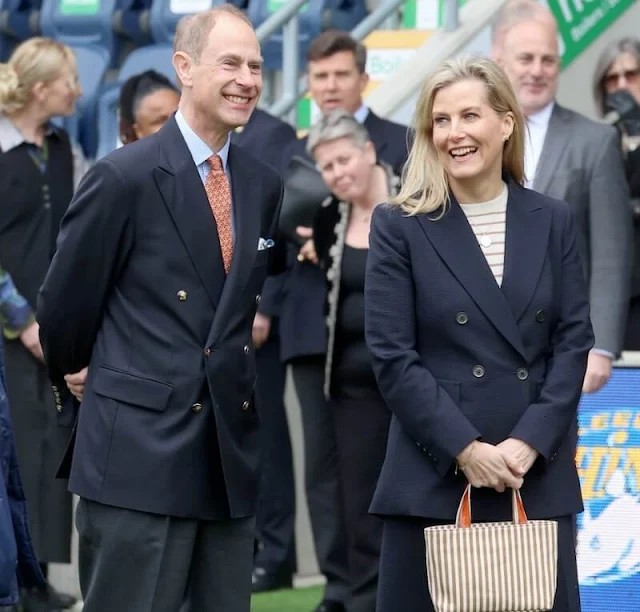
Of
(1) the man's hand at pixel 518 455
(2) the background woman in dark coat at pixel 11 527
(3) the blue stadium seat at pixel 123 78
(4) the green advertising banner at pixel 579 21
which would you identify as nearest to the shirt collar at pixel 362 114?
(4) the green advertising banner at pixel 579 21

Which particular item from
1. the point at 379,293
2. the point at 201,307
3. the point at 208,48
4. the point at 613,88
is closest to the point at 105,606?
the point at 201,307

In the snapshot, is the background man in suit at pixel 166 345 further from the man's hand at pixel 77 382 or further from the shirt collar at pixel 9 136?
the shirt collar at pixel 9 136

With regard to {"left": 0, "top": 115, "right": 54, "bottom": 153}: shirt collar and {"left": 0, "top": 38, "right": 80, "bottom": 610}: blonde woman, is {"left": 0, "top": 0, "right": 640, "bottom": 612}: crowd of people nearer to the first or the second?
{"left": 0, "top": 38, "right": 80, "bottom": 610}: blonde woman

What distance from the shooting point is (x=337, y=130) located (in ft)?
20.0

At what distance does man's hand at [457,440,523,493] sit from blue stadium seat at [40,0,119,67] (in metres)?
9.65

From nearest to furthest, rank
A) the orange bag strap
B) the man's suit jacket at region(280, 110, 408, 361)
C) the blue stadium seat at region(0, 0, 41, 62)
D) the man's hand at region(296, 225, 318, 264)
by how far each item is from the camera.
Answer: the orange bag strap → the man's hand at region(296, 225, 318, 264) → the man's suit jacket at region(280, 110, 408, 361) → the blue stadium seat at region(0, 0, 41, 62)

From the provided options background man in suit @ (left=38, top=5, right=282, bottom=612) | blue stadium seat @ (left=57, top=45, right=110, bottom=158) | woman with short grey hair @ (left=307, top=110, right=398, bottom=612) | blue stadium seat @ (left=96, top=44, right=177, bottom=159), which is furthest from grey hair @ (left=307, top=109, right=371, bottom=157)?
blue stadium seat @ (left=57, top=45, right=110, bottom=158)

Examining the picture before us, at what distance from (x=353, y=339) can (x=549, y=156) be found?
0.97m

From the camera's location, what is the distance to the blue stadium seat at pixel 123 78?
1173 centimetres

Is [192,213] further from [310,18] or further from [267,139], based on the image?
[310,18]

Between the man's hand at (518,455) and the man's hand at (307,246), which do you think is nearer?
the man's hand at (518,455)

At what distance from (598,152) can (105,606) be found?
2309mm

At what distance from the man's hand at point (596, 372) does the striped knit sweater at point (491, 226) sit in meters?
1.16

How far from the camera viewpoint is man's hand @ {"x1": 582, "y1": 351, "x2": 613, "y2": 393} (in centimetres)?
541
